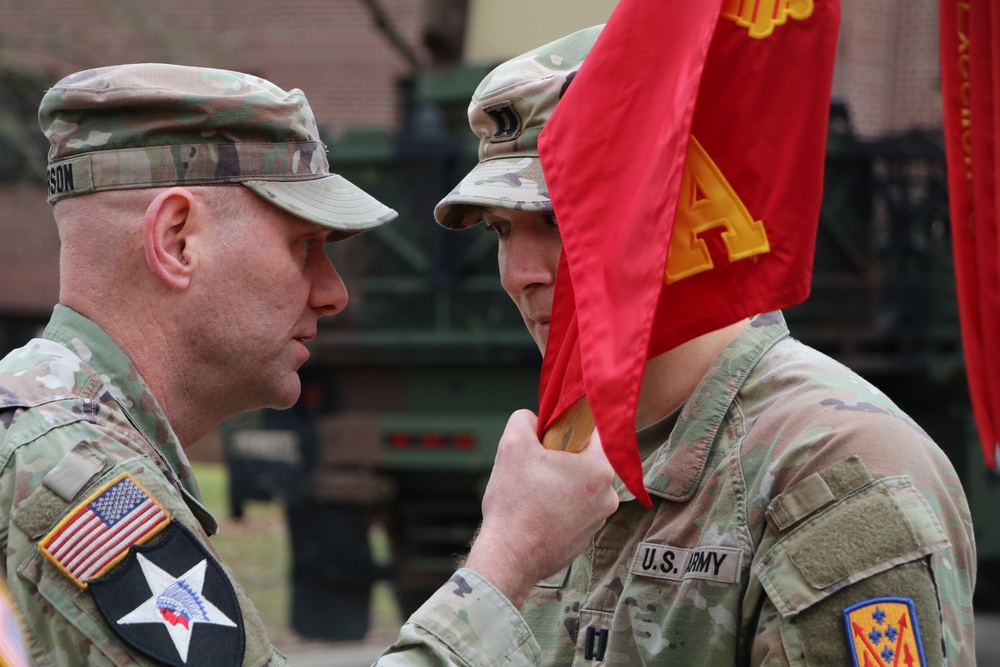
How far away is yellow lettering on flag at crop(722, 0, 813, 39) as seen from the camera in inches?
82.7

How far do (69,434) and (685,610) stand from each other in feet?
3.38

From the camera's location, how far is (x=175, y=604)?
1.96 metres

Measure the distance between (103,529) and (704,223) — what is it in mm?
1055

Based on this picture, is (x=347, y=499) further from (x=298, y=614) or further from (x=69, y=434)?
(x=69, y=434)

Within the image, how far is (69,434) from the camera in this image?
6.79ft

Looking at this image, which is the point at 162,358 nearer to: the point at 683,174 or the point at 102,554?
the point at 102,554

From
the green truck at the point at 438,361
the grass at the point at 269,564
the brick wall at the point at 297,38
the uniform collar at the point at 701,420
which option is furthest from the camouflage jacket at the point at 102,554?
the brick wall at the point at 297,38

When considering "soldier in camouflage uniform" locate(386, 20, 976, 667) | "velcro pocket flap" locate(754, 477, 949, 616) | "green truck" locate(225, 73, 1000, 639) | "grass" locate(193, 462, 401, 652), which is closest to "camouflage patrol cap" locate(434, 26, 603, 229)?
"soldier in camouflage uniform" locate(386, 20, 976, 667)

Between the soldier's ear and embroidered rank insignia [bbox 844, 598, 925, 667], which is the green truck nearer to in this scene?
the soldier's ear

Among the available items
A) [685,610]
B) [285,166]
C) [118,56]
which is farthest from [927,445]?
[118,56]

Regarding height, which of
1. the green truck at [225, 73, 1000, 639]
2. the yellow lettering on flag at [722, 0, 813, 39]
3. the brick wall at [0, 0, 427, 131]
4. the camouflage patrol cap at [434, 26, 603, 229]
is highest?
the yellow lettering on flag at [722, 0, 813, 39]

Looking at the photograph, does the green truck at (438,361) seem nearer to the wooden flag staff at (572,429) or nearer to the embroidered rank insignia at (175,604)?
the wooden flag staff at (572,429)

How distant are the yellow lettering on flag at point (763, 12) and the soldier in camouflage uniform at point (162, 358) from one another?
74cm

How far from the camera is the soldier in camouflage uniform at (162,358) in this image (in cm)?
196
